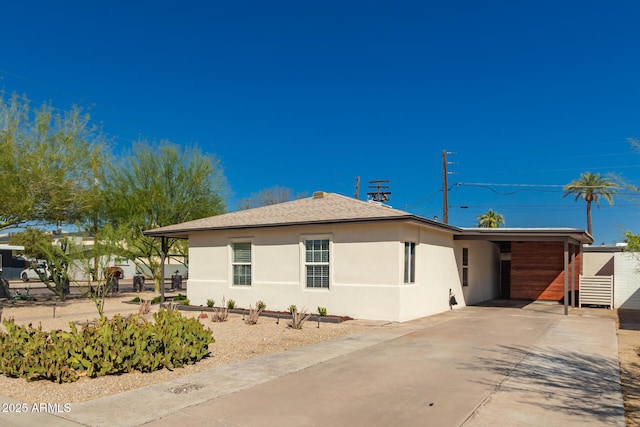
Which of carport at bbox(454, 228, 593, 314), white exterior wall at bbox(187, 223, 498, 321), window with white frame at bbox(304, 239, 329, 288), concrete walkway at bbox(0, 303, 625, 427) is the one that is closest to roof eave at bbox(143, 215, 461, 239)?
white exterior wall at bbox(187, 223, 498, 321)

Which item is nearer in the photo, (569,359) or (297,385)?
(297,385)

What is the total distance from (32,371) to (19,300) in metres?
16.7

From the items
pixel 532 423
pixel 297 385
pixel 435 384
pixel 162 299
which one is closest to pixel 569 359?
pixel 435 384

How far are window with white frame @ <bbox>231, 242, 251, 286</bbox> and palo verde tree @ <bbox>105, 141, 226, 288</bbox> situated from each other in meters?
7.22

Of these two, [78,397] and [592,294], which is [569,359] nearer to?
[78,397]

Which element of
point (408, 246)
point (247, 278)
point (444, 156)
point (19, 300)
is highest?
point (444, 156)

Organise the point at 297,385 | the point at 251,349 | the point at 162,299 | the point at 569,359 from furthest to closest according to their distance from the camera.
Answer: the point at 162,299 < the point at 251,349 < the point at 569,359 < the point at 297,385

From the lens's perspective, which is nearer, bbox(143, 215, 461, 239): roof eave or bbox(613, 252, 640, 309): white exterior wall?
bbox(143, 215, 461, 239): roof eave

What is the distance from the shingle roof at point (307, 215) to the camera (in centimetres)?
1403

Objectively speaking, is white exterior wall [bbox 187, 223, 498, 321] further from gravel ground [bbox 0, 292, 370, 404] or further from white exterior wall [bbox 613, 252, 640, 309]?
Answer: white exterior wall [bbox 613, 252, 640, 309]

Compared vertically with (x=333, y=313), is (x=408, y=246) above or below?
above

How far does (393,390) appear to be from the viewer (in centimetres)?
652

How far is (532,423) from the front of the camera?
520 centimetres

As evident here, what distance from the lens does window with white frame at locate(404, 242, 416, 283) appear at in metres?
14.0
